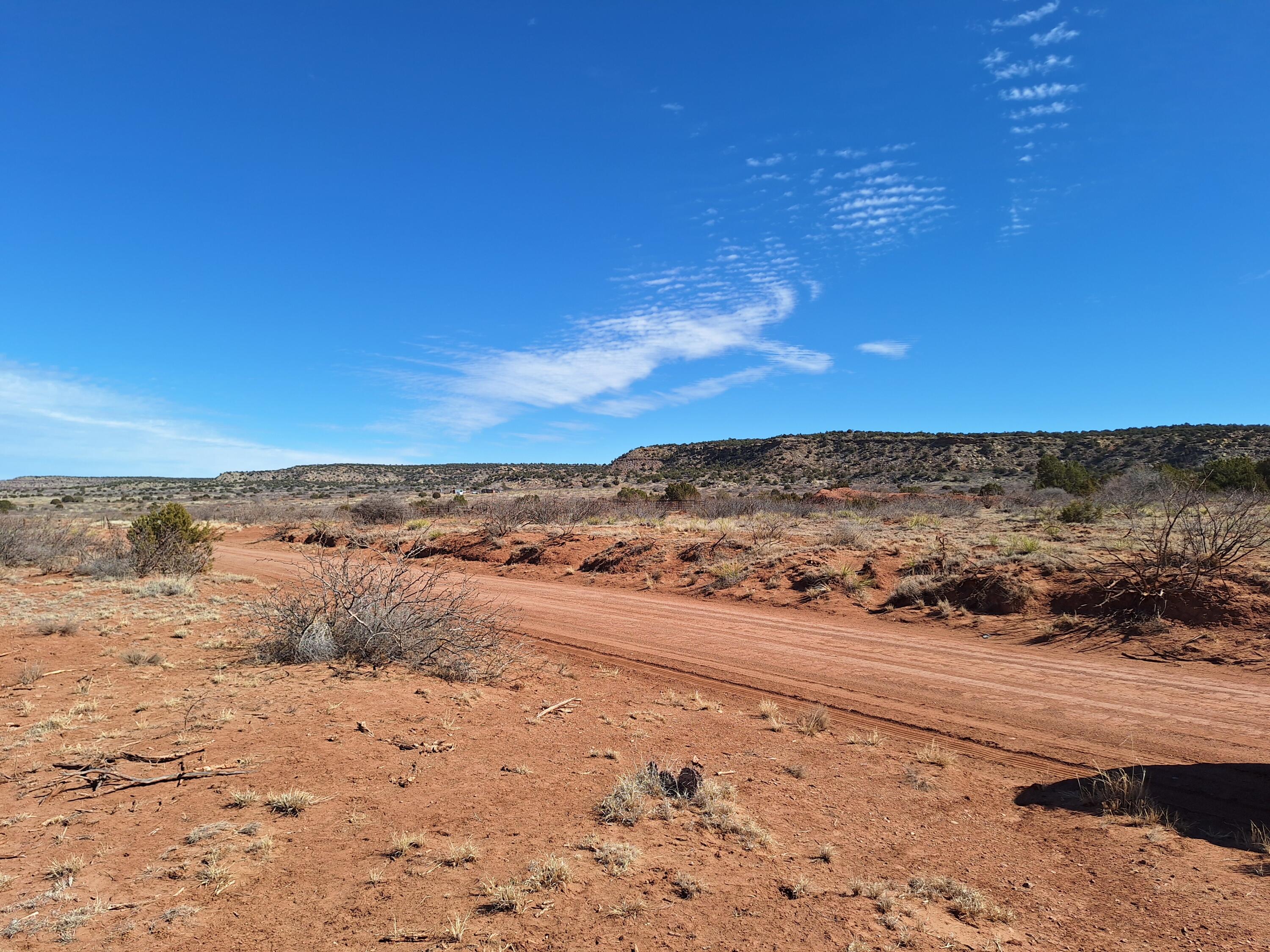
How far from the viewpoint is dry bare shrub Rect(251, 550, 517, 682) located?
9.27 meters

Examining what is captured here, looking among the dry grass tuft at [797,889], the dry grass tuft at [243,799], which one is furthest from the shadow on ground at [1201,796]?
the dry grass tuft at [243,799]

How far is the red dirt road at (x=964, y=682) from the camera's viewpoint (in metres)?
6.49

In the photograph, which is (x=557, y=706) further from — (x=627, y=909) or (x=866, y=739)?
(x=627, y=909)

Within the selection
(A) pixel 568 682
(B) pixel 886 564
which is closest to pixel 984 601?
(B) pixel 886 564

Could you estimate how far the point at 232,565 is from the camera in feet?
76.8

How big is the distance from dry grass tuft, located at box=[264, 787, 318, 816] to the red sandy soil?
8cm

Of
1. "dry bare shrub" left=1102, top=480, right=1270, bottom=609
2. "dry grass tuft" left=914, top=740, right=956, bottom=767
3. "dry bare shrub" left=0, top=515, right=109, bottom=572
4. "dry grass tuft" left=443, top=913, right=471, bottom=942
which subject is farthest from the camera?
"dry bare shrub" left=0, top=515, right=109, bottom=572

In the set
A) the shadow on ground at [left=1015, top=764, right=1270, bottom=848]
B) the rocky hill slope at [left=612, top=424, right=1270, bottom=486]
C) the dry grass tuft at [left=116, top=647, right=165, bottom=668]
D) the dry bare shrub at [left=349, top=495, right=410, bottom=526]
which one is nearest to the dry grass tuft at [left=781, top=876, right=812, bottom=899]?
the shadow on ground at [left=1015, top=764, right=1270, bottom=848]

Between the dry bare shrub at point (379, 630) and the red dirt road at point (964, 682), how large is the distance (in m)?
2.24

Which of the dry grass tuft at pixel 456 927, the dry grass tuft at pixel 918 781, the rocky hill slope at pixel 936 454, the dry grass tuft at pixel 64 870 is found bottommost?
the dry grass tuft at pixel 64 870

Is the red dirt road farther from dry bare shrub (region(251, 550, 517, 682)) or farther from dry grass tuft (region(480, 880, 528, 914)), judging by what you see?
dry grass tuft (region(480, 880, 528, 914))

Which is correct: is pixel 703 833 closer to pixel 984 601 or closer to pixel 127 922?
pixel 127 922

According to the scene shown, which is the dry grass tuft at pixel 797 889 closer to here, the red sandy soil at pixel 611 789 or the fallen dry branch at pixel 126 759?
the red sandy soil at pixel 611 789

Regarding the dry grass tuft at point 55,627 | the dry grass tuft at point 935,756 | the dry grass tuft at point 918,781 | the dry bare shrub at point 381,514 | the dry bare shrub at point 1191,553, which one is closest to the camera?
the dry grass tuft at point 918,781
